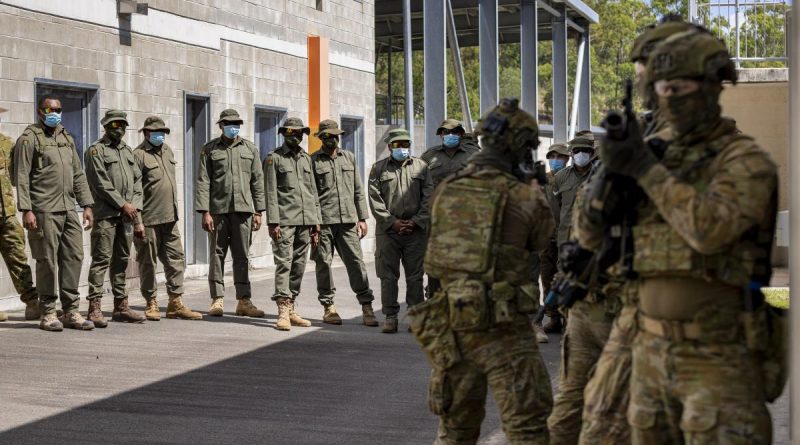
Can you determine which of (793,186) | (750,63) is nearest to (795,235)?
(793,186)

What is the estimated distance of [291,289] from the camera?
12.8 m

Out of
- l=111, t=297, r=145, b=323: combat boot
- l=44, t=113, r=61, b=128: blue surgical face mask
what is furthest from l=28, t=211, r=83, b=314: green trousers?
l=44, t=113, r=61, b=128: blue surgical face mask

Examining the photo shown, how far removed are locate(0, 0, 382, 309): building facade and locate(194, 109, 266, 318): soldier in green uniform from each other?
6.35ft

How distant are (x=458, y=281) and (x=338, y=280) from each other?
11.8 metres

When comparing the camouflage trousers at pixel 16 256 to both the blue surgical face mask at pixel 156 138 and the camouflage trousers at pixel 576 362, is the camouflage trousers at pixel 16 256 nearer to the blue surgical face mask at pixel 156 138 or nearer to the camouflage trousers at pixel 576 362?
the blue surgical face mask at pixel 156 138

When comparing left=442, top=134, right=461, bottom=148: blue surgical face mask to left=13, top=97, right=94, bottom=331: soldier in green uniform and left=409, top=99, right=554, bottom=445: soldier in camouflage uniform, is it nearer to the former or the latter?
left=13, top=97, right=94, bottom=331: soldier in green uniform

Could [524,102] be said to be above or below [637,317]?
above

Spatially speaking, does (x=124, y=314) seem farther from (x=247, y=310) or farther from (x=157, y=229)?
(x=247, y=310)

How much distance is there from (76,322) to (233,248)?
6.67ft

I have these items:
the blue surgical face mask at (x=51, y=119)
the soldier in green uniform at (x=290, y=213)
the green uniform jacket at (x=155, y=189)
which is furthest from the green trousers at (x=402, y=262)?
the blue surgical face mask at (x=51, y=119)

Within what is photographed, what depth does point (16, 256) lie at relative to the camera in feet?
40.0

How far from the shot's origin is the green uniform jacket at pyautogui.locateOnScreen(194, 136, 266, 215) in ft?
43.0

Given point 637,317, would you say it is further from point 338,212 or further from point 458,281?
point 338,212

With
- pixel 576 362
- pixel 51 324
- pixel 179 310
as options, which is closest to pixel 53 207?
pixel 51 324
